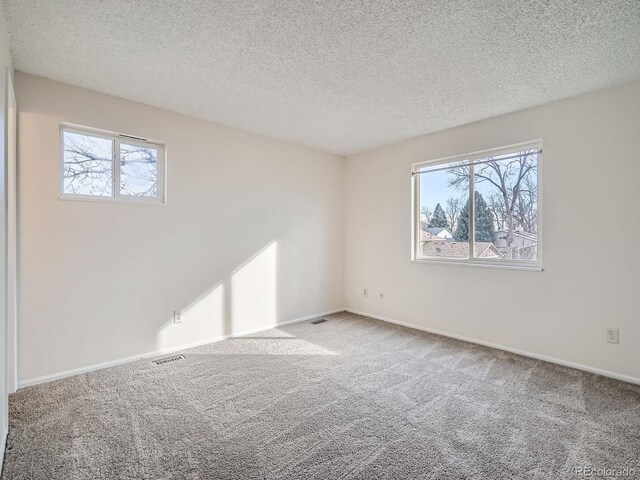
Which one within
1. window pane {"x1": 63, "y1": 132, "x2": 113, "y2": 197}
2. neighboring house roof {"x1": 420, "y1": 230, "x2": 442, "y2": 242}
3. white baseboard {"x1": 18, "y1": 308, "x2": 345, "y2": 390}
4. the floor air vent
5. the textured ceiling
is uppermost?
the textured ceiling

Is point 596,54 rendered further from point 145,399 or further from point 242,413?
point 145,399

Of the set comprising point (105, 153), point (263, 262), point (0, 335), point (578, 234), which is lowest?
point (0, 335)

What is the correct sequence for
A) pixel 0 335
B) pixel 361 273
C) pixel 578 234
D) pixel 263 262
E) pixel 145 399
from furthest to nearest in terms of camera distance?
pixel 361 273 → pixel 263 262 → pixel 578 234 → pixel 145 399 → pixel 0 335

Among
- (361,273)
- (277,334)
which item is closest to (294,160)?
(361,273)

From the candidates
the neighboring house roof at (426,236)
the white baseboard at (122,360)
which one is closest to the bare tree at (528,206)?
the neighboring house roof at (426,236)

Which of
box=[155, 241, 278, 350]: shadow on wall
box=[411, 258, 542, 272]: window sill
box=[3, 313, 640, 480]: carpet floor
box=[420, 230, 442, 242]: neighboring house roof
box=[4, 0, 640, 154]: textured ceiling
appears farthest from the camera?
box=[420, 230, 442, 242]: neighboring house roof

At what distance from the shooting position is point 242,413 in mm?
2164

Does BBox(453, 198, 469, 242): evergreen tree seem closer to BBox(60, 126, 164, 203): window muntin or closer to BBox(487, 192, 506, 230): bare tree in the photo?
BBox(487, 192, 506, 230): bare tree

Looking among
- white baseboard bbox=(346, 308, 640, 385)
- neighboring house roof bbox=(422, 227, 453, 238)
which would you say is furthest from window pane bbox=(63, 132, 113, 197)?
white baseboard bbox=(346, 308, 640, 385)

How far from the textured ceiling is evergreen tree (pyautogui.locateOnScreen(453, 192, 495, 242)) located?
99cm

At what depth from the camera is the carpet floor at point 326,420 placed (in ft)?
5.47

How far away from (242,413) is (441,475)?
1.27 meters

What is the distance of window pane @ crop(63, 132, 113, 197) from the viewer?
279 centimetres

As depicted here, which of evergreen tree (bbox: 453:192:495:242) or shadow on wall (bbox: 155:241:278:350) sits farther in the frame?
evergreen tree (bbox: 453:192:495:242)
